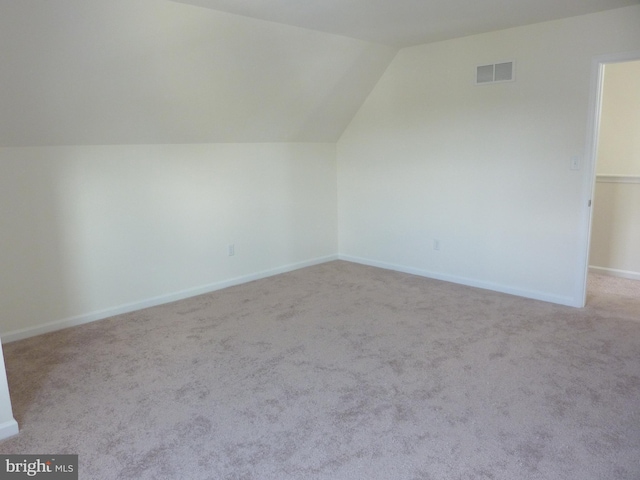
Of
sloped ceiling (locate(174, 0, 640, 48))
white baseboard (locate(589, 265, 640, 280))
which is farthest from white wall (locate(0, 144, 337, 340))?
white baseboard (locate(589, 265, 640, 280))

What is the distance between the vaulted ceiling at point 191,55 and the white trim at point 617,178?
1924 mm

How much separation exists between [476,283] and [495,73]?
1954mm

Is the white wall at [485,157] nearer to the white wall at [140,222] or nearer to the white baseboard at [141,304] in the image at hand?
the white wall at [140,222]

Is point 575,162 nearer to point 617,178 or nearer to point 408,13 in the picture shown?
point 617,178

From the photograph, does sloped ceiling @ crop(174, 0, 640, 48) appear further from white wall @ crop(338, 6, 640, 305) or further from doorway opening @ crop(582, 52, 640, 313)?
doorway opening @ crop(582, 52, 640, 313)

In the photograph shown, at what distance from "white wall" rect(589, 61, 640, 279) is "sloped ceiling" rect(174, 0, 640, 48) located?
A: 156cm

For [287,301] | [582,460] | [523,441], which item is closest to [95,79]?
[287,301]

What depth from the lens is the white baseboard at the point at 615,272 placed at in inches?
188

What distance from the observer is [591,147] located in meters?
3.73

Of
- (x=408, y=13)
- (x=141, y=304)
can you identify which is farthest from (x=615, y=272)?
(x=141, y=304)

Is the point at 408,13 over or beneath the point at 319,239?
over

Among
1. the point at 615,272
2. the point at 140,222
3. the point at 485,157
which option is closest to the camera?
the point at 140,222

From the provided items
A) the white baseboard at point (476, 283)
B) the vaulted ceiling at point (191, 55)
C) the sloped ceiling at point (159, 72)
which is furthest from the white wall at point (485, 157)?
the sloped ceiling at point (159, 72)

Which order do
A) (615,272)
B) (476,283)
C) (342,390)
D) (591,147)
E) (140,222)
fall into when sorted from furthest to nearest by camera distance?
(615,272), (476,283), (140,222), (591,147), (342,390)
